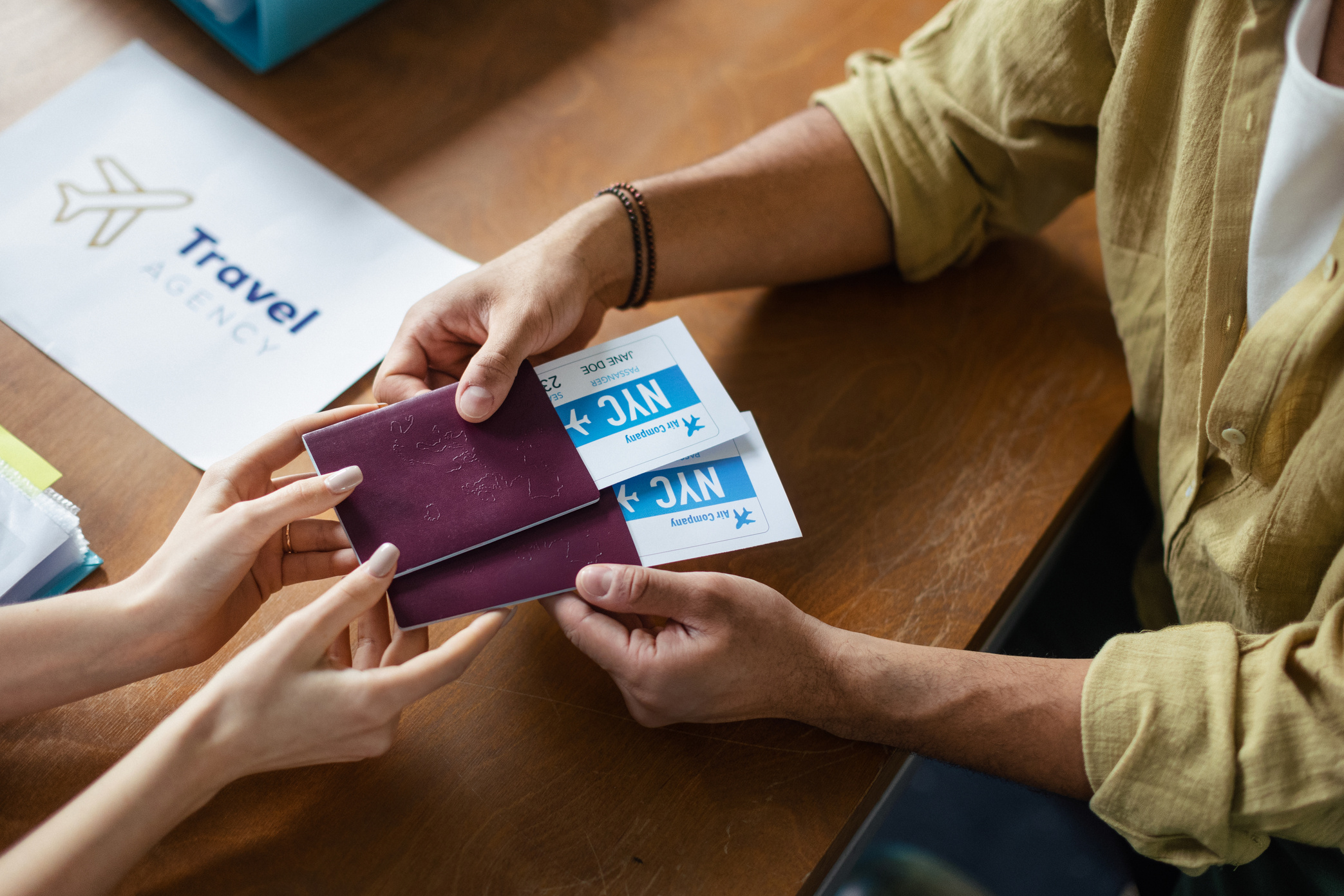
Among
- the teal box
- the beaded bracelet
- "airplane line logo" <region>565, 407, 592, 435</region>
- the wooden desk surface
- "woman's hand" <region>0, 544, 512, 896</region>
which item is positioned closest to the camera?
"woman's hand" <region>0, 544, 512, 896</region>

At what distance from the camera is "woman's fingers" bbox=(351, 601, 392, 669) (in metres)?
0.68

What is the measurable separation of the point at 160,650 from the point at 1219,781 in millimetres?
743

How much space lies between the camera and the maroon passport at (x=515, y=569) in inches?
26.0

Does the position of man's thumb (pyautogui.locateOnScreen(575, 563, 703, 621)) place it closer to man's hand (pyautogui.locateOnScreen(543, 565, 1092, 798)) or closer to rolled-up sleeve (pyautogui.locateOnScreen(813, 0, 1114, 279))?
man's hand (pyautogui.locateOnScreen(543, 565, 1092, 798))

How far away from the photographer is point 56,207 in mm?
906

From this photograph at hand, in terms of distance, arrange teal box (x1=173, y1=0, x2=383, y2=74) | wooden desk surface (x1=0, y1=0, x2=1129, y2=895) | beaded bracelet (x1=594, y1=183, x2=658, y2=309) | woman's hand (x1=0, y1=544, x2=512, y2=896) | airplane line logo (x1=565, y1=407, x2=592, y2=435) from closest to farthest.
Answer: woman's hand (x1=0, y1=544, x2=512, y2=896) < wooden desk surface (x1=0, y1=0, x2=1129, y2=895) < airplane line logo (x1=565, y1=407, x2=592, y2=435) < beaded bracelet (x1=594, y1=183, x2=658, y2=309) < teal box (x1=173, y1=0, x2=383, y2=74)

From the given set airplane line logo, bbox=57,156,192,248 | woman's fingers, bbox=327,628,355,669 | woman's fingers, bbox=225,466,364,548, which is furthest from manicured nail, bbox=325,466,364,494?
airplane line logo, bbox=57,156,192,248

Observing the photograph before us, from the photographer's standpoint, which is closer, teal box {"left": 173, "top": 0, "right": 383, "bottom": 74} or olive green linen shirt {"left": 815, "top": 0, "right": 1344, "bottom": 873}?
olive green linen shirt {"left": 815, "top": 0, "right": 1344, "bottom": 873}

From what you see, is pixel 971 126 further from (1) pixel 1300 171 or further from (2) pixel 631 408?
(2) pixel 631 408

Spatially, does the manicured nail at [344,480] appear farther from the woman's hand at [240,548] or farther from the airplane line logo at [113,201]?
the airplane line logo at [113,201]

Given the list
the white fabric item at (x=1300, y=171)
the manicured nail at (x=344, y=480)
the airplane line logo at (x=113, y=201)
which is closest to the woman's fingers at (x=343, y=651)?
the manicured nail at (x=344, y=480)

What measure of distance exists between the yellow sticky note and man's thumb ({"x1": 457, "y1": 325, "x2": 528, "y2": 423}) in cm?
36

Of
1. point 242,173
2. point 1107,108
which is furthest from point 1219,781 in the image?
Answer: point 242,173

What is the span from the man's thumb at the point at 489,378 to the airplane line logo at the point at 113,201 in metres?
0.44
